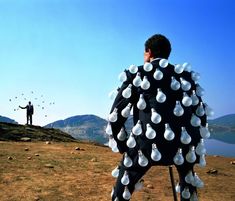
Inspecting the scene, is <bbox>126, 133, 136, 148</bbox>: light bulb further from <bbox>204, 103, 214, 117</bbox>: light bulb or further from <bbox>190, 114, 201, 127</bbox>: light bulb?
<bbox>204, 103, 214, 117</bbox>: light bulb

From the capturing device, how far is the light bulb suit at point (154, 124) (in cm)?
451

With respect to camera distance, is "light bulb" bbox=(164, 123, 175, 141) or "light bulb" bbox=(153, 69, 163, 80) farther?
"light bulb" bbox=(153, 69, 163, 80)

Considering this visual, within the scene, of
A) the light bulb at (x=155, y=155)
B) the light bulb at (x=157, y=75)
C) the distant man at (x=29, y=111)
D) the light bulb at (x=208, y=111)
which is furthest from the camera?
the distant man at (x=29, y=111)

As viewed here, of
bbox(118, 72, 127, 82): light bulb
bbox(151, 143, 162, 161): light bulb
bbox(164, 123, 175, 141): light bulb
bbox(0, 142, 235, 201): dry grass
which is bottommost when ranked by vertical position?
bbox(0, 142, 235, 201): dry grass

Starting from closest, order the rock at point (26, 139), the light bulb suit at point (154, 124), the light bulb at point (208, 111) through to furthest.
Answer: the light bulb suit at point (154, 124) < the light bulb at point (208, 111) < the rock at point (26, 139)

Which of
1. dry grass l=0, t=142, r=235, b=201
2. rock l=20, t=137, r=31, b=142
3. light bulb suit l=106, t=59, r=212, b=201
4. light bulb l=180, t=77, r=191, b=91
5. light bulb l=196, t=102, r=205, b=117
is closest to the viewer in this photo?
light bulb suit l=106, t=59, r=212, b=201

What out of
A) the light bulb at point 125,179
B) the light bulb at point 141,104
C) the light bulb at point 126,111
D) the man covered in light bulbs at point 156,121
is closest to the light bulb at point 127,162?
the man covered in light bulbs at point 156,121

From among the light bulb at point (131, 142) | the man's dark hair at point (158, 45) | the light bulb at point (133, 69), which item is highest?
the man's dark hair at point (158, 45)

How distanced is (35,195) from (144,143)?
550 cm

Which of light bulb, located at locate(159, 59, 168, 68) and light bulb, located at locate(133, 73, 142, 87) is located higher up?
light bulb, located at locate(159, 59, 168, 68)

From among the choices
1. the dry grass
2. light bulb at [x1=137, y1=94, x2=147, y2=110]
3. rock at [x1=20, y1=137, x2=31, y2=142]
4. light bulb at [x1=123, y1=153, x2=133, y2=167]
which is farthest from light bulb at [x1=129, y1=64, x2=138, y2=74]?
rock at [x1=20, y1=137, x2=31, y2=142]

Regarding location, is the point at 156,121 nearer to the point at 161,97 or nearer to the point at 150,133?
the point at 150,133

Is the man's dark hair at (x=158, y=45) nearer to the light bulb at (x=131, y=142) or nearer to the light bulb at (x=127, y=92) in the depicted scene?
the light bulb at (x=127, y=92)

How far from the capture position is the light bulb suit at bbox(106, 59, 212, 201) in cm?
451
